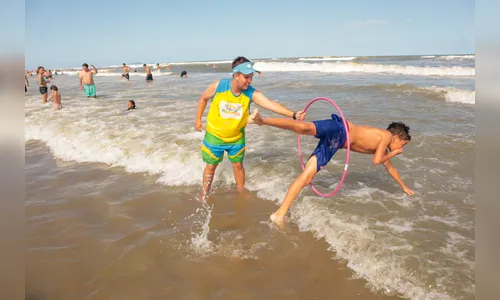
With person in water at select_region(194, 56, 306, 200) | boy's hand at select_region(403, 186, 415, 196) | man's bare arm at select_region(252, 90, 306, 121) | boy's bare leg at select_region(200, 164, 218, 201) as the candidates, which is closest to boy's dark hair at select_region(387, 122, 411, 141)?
boy's hand at select_region(403, 186, 415, 196)

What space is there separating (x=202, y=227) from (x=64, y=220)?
7.85 ft

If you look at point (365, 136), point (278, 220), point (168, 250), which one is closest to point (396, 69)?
point (365, 136)

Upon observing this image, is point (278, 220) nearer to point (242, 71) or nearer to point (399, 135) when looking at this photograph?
point (242, 71)

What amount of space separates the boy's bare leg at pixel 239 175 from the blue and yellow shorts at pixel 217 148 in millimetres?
303

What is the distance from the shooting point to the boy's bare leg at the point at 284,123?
14.2 ft

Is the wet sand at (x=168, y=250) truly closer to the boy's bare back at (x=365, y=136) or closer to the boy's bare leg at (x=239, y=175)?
the boy's bare leg at (x=239, y=175)

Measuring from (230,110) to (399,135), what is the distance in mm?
2979

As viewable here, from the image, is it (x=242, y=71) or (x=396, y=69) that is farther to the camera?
(x=396, y=69)

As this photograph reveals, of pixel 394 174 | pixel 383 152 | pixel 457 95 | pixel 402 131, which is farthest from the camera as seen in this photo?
pixel 457 95

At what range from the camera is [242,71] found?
4.73m

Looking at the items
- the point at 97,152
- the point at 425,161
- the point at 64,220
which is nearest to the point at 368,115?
the point at 425,161

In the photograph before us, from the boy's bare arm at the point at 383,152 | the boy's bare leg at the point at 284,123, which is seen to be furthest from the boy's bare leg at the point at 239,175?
the boy's bare arm at the point at 383,152
